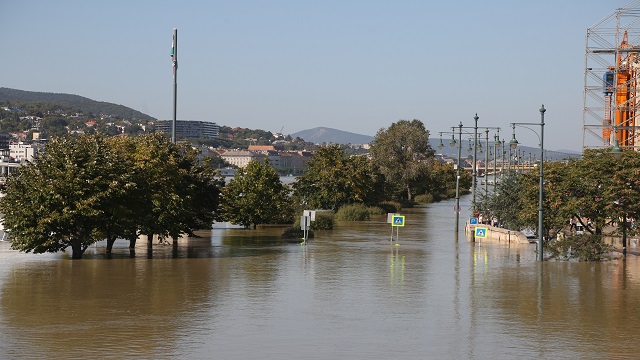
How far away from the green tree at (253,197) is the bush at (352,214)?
13.0m

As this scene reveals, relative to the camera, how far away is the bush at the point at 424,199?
11606cm

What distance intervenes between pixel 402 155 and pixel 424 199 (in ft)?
42.9

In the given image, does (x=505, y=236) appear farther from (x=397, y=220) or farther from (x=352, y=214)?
(x=352, y=214)

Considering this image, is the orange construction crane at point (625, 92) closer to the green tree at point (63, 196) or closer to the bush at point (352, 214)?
the bush at point (352, 214)

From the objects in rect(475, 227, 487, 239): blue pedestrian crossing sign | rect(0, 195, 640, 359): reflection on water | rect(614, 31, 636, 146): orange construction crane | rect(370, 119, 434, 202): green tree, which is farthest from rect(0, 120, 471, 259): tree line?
rect(370, 119, 434, 202): green tree

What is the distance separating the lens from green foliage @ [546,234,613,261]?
36.2 metres

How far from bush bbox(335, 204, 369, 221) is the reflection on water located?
104ft

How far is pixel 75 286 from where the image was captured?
2744 centimetres

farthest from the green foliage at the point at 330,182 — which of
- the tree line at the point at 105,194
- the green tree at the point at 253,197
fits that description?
the tree line at the point at 105,194

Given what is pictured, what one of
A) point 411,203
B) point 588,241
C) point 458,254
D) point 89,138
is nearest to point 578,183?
point 588,241

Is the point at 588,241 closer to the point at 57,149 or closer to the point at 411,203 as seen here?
the point at 57,149

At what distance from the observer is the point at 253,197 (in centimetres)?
5869

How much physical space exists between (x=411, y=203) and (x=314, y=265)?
7098cm

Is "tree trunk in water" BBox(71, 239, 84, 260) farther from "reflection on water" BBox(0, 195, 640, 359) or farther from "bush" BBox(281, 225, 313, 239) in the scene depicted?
"bush" BBox(281, 225, 313, 239)
